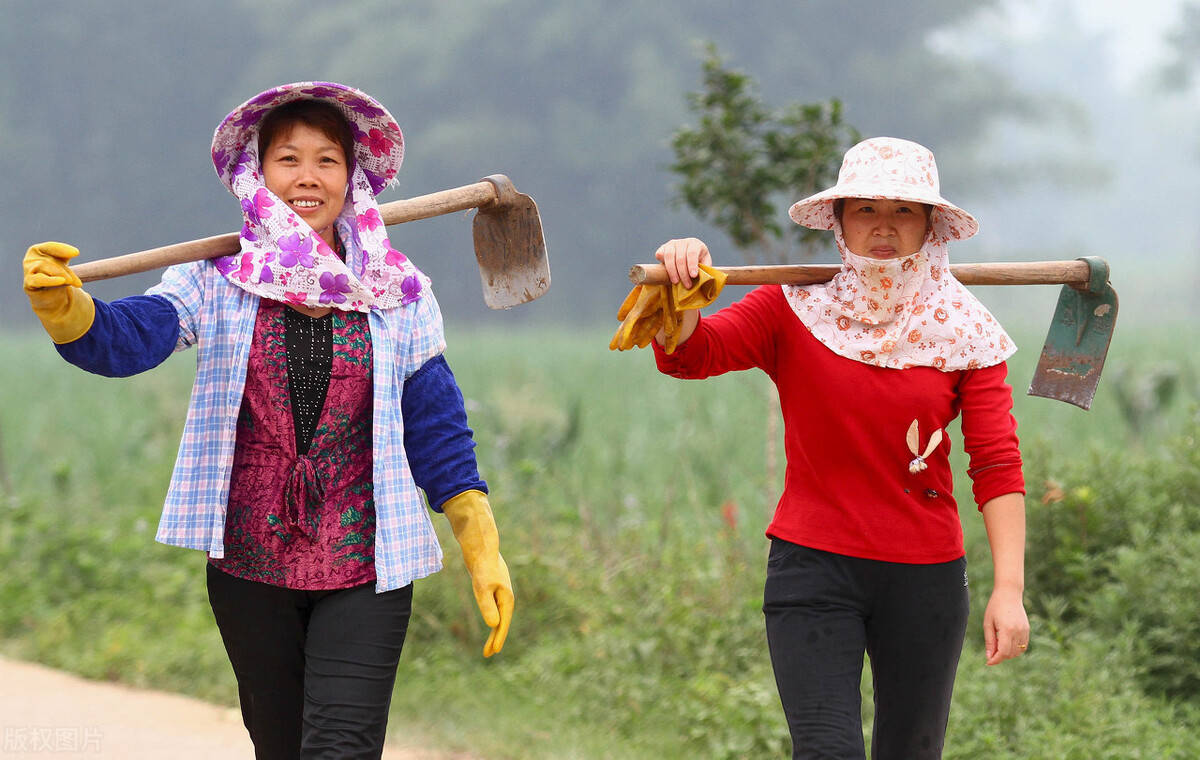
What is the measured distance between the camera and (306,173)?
271cm

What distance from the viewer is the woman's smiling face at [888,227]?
9.23 ft

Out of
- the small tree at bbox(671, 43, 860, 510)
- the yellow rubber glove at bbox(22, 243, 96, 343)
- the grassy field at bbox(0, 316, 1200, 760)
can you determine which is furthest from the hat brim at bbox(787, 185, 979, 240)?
the small tree at bbox(671, 43, 860, 510)

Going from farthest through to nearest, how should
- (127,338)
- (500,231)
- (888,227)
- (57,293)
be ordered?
1. (500,231)
2. (888,227)
3. (127,338)
4. (57,293)

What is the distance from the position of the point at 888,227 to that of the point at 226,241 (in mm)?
1364

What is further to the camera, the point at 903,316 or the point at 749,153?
the point at 749,153

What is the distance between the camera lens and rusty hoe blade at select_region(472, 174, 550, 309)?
10.5 ft

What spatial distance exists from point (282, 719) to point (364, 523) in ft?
1.48

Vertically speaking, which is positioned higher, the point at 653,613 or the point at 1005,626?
the point at 1005,626

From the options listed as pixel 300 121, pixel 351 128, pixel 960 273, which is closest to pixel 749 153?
pixel 960 273

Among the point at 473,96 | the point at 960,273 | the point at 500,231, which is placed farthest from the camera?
the point at 473,96

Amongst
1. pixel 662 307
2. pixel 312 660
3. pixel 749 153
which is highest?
pixel 749 153

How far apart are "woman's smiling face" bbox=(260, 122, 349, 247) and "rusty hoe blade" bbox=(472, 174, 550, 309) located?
20.3 inches

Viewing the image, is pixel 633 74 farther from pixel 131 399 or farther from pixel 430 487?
pixel 430 487

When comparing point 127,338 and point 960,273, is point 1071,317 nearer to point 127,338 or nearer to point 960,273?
point 960,273
